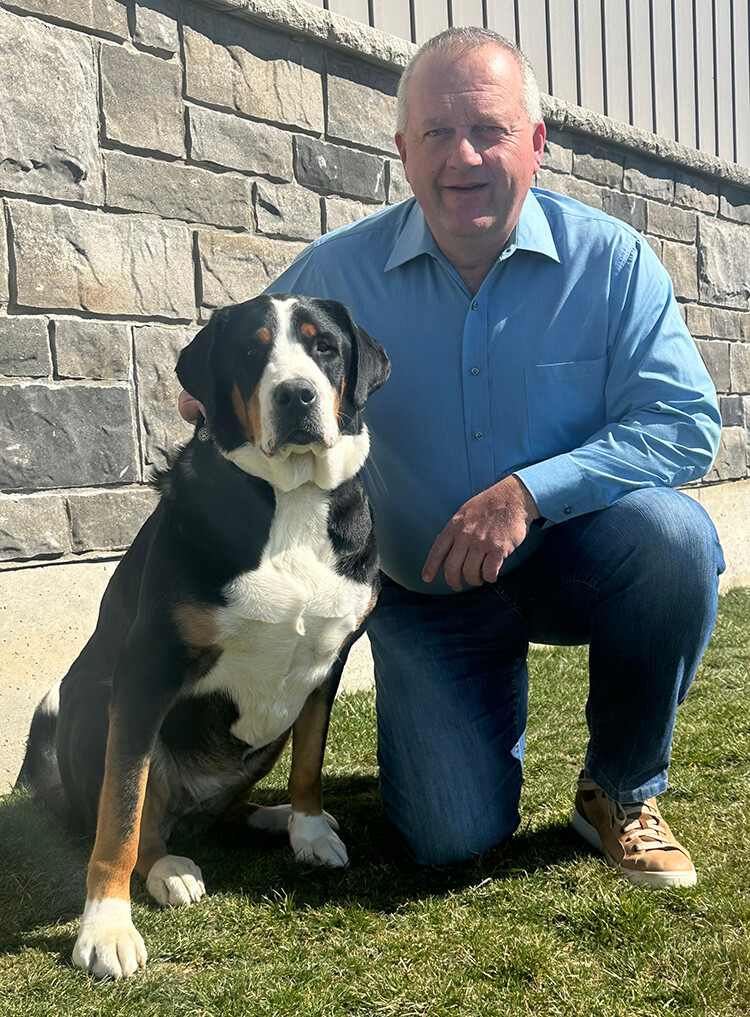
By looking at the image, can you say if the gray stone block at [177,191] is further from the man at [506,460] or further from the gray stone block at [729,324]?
the gray stone block at [729,324]

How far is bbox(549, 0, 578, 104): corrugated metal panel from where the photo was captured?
508 cm

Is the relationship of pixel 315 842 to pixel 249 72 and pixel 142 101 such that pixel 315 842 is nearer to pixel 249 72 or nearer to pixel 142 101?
pixel 142 101

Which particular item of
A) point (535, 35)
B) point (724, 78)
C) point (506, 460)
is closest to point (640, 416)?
point (506, 460)

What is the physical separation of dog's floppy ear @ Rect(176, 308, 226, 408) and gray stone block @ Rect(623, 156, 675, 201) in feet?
13.1

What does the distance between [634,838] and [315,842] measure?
2.49 feet

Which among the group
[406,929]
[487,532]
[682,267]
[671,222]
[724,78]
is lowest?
[406,929]

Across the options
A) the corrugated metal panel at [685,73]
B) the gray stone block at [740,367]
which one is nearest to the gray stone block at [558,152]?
the corrugated metal panel at [685,73]

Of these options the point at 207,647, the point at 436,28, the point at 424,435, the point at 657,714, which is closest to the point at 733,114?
the point at 436,28

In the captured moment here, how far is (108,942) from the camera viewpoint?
1.92 metres

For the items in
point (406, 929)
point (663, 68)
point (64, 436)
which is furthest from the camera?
point (663, 68)

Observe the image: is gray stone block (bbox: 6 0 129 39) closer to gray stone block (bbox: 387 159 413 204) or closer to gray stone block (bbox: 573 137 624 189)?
gray stone block (bbox: 387 159 413 204)

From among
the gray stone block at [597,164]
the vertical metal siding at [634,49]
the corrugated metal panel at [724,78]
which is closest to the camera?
the vertical metal siding at [634,49]

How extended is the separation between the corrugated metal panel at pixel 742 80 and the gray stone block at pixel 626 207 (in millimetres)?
1368

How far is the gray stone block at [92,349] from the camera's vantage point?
122 inches
